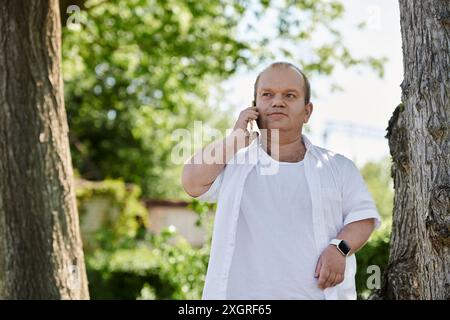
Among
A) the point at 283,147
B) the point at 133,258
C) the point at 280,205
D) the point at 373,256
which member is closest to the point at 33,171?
the point at 373,256

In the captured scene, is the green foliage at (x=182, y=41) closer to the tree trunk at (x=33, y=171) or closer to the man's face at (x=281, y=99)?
the tree trunk at (x=33, y=171)

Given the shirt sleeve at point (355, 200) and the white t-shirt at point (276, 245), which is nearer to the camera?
the white t-shirt at point (276, 245)

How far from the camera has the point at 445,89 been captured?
346cm

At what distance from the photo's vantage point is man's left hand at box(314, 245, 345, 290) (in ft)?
10.5

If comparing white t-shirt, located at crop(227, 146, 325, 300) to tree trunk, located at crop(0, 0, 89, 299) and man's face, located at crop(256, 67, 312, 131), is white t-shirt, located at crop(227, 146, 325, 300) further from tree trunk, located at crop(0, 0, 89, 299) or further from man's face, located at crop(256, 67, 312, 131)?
tree trunk, located at crop(0, 0, 89, 299)

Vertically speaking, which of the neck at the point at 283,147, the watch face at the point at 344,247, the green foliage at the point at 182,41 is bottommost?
the watch face at the point at 344,247

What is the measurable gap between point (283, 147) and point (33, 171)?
11.3ft

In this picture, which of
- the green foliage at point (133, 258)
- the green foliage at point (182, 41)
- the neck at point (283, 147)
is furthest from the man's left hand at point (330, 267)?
the green foliage at point (182, 41)

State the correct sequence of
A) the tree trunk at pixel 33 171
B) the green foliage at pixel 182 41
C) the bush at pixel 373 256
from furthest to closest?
the green foliage at pixel 182 41 → the bush at pixel 373 256 → the tree trunk at pixel 33 171

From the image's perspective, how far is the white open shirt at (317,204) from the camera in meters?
3.26
